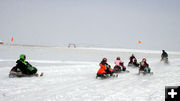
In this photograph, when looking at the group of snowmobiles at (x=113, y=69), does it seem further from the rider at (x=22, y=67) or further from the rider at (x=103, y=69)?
the rider at (x=22, y=67)

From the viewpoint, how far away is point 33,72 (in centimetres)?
1153

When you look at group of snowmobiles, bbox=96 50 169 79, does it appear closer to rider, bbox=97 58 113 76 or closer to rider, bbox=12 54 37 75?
rider, bbox=97 58 113 76

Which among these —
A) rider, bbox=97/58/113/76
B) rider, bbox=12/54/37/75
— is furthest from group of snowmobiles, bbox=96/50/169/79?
rider, bbox=12/54/37/75

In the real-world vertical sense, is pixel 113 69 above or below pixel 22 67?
below

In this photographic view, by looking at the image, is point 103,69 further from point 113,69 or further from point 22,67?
point 22,67

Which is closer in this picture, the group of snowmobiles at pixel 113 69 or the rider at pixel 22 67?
the group of snowmobiles at pixel 113 69

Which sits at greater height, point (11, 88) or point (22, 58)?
point (22, 58)

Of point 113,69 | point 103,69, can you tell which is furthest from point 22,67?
point 113,69

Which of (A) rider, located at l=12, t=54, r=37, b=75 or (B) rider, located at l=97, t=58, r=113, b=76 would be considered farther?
(A) rider, located at l=12, t=54, r=37, b=75

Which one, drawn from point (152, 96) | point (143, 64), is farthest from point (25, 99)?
point (143, 64)

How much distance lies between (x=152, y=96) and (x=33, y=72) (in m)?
7.54

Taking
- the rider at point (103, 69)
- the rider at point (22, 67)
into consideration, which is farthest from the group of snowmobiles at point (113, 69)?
the rider at point (22, 67)

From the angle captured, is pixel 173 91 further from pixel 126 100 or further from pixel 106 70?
pixel 106 70

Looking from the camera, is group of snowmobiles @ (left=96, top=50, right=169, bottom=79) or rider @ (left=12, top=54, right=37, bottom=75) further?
rider @ (left=12, top=54, right=37, bottom=75)
